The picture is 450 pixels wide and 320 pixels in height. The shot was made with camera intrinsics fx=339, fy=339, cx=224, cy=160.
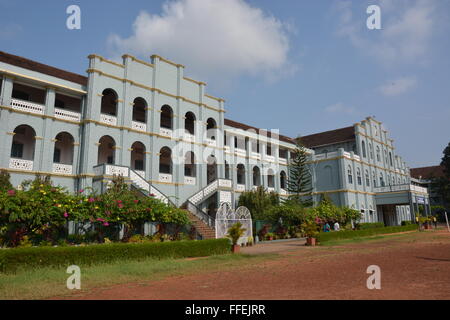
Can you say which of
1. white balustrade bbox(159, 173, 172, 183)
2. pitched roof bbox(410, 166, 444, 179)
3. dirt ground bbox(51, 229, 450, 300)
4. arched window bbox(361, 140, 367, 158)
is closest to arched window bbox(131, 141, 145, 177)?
white balustrade bbox(159, 173, 172, 183)

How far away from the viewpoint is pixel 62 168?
19.9m

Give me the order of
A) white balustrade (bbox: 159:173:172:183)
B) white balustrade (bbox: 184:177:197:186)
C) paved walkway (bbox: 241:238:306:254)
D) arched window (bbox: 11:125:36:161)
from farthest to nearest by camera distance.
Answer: white balustrade (bbox: 184:177:197:186) → white balustrade (bbox: 159:173:172:183) → arched window (bbox: 11:125:36:161) → paved walkway (bbox: 241:238:306:254)

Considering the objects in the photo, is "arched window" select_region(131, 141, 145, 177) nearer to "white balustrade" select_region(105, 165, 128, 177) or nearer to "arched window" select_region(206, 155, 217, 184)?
"white balustrade" select_region(105, 165, 128, 177)

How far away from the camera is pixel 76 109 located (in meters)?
23.5

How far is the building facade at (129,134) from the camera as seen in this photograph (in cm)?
1934

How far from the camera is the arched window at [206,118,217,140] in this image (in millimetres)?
27953

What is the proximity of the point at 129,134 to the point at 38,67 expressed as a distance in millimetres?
7320

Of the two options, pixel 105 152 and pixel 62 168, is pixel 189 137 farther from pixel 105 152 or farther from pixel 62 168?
pixel 62 168

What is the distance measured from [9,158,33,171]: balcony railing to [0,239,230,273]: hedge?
374 inches

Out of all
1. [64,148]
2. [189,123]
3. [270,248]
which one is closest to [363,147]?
[189,123]

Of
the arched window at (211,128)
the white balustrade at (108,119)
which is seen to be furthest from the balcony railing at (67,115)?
the arched window at (211,128)
